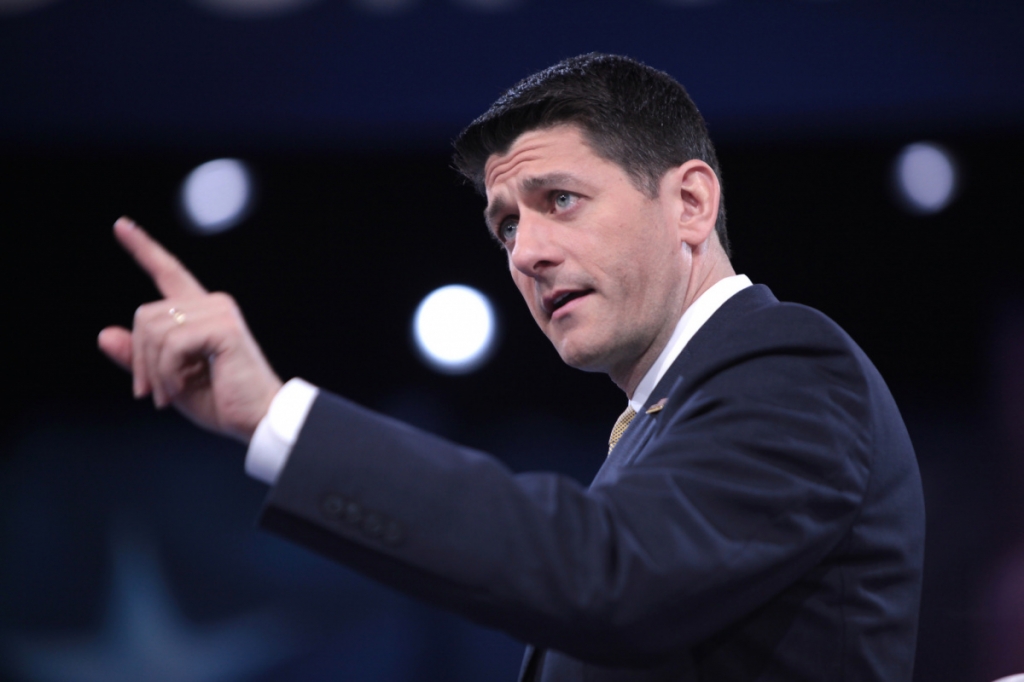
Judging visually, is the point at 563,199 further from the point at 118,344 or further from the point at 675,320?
the point at 118,344

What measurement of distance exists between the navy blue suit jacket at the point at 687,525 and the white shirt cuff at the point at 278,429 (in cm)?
3

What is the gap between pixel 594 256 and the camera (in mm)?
1417

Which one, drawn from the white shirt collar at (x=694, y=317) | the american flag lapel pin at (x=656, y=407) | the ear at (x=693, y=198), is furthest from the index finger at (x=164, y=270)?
the ear at (x=693, y=198)

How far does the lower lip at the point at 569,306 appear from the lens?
144 centimetres

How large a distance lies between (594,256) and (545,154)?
0.21 meters

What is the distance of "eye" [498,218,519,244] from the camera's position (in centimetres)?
159

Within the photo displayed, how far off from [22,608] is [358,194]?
2232 millimetres

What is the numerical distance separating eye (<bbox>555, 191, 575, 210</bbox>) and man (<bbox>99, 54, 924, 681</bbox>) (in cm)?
29

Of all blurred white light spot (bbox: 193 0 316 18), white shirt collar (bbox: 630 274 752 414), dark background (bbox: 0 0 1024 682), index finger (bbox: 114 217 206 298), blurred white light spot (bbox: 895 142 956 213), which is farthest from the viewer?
blurred white light spot (bbox: 895 142 956 213)

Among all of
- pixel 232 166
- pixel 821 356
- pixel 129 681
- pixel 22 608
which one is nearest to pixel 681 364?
pixel 821 356

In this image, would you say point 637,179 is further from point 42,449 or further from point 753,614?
point 42,449

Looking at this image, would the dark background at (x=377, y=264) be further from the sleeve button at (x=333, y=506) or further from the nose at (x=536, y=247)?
the sleeve button at (x=333, y=506)

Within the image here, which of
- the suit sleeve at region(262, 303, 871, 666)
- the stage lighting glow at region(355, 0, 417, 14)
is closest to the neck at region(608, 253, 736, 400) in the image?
the suit sleeve at region(262, 303, 871, 666)

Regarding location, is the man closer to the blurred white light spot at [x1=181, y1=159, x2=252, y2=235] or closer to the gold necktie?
the gold necktie
